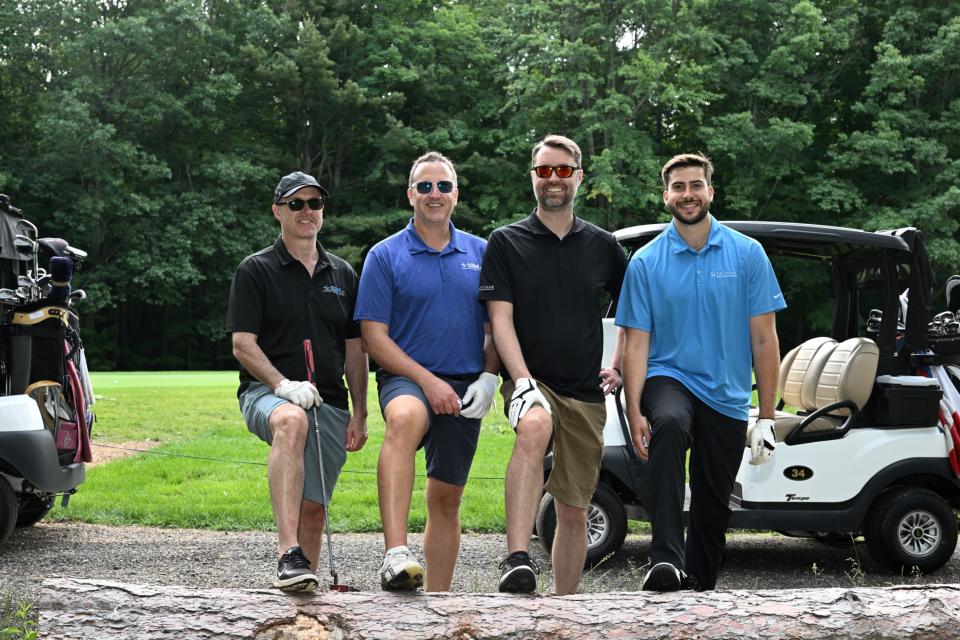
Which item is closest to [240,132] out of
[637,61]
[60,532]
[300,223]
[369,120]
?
[369,120]

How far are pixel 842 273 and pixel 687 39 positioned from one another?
24813mm

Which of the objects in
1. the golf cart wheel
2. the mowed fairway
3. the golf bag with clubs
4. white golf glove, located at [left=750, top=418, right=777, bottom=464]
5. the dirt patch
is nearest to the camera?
white golf glove, located at [left=750, top=418, right=777, bottom=464]

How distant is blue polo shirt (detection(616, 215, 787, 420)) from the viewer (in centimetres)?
425

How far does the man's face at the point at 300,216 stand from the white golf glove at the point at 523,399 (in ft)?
3.76

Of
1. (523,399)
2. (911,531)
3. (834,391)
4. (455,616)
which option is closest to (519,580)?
(455,616)

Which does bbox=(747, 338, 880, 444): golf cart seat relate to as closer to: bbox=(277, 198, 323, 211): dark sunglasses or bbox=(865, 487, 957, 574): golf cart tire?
bbox=(865, 487, 957, 574): golf cart tire

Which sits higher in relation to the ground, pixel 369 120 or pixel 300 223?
pixel 369 120

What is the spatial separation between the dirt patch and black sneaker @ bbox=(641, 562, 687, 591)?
26.4ft

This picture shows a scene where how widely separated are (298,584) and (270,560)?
332 centimetres

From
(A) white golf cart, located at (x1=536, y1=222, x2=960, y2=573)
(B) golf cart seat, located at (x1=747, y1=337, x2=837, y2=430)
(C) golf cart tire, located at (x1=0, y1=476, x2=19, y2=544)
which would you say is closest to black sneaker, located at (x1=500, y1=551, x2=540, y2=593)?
(A) white golf cart, located at (x1=536, y1=222, x2=960, y2=573)

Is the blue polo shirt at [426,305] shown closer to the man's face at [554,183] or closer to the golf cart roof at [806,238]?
the man's face at [554,183]

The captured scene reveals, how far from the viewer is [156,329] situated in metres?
36.7

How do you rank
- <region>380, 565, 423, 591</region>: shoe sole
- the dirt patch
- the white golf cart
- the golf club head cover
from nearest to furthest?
<region>380, 565, 423, 591</region>: shoe sole → the white golf cart → the golf club head cover → the dirt patch

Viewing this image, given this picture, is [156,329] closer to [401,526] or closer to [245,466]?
[245,466]
